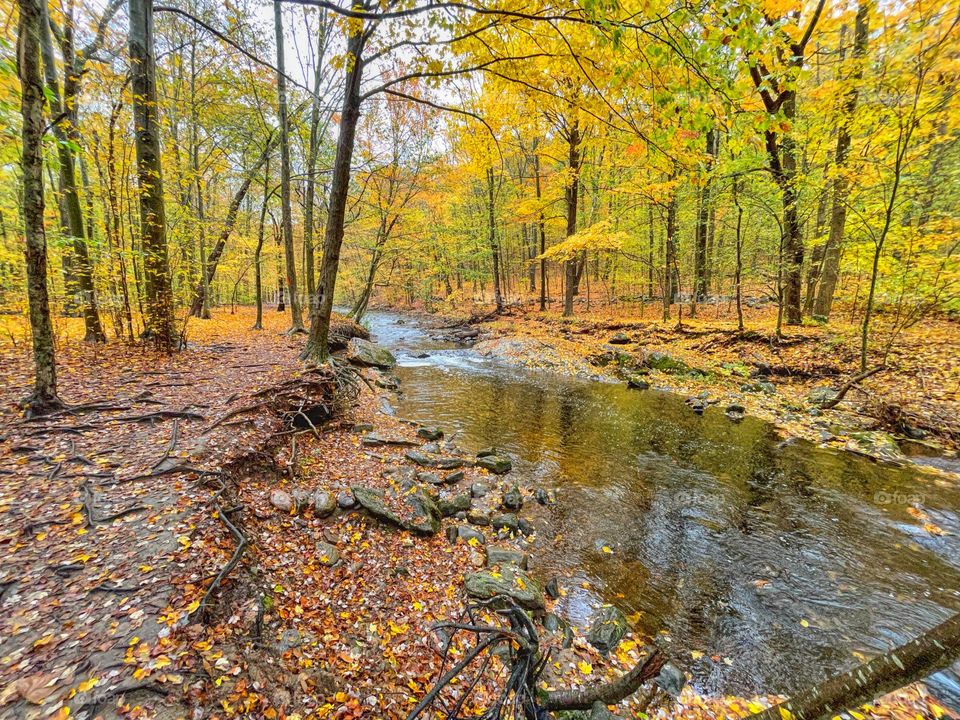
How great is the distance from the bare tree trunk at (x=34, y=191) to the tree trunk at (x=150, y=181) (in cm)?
370

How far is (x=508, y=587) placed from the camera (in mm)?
4066

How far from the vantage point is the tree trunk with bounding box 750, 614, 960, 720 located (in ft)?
9.57

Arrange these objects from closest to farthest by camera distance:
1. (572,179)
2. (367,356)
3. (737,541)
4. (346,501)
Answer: (346,501)
(737,541)
(367,356)
(572,179)

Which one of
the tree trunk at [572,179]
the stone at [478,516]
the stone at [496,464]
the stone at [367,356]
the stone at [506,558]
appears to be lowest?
the stone at [506,558]

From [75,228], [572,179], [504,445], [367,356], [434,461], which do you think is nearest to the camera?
[434,461]

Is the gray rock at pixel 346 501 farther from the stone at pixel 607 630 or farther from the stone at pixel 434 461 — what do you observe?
the stone at pixel 607 630

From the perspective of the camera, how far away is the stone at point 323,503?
4.70 metres

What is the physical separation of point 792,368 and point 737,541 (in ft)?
26.2

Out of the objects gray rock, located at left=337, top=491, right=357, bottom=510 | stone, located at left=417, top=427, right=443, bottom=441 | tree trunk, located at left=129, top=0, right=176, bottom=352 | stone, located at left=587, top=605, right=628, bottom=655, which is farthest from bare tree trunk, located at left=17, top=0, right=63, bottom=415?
stone, located at left=587, top=605, right=628, bottom=655

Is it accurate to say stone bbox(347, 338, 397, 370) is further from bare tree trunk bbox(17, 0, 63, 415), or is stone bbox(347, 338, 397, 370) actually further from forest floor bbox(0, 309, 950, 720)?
bare tree trunk bbox(17, 0, 63, 415)

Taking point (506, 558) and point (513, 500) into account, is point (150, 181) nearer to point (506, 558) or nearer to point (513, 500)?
point (513, 500)

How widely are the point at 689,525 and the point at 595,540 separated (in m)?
1.46

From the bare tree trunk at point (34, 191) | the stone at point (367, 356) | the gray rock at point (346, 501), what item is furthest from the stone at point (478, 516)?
the stone at point (367, 356)

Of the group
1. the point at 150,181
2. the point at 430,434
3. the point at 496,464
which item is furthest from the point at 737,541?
the point at 150,181
